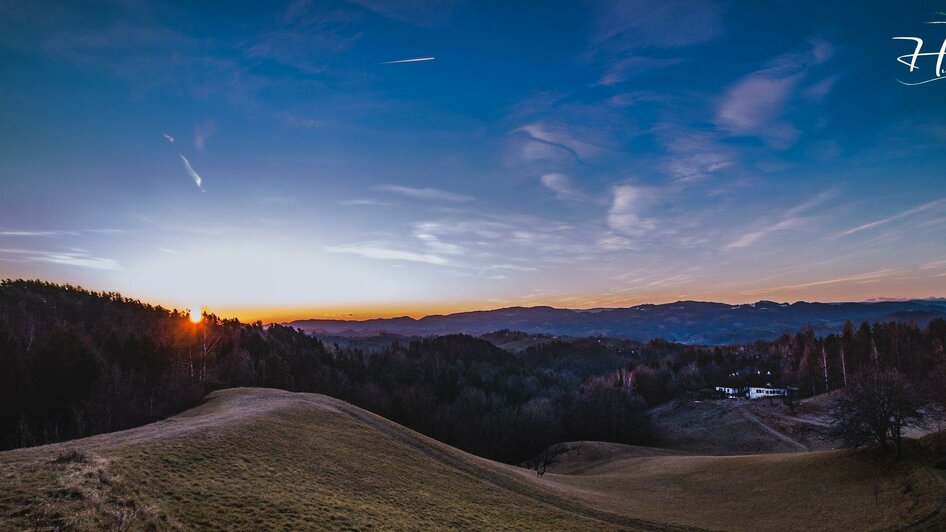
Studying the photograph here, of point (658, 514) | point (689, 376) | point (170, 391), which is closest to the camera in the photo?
point (658, 514)

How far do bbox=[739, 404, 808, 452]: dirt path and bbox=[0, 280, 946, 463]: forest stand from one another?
24.8m

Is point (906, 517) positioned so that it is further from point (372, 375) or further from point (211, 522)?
point (372, 375)

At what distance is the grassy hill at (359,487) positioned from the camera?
18703mm

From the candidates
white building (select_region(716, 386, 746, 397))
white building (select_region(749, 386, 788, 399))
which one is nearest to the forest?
white building (select_region(749, 386, 788, 399))

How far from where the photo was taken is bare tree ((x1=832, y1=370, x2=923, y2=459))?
149 ft

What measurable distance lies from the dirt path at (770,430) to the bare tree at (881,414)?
47.5 metres

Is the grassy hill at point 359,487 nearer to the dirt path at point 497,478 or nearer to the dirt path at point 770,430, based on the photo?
the dirt path at point 497,478

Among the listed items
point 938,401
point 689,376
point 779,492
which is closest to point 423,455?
point 779,492

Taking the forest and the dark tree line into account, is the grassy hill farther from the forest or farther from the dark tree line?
the forest


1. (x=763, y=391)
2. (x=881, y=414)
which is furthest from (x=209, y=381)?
(x=763, y=391)

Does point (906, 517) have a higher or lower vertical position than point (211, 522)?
lower

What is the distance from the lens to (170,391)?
74.1 meters

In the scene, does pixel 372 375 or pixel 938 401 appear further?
pixel 372 375

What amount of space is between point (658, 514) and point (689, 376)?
151m
